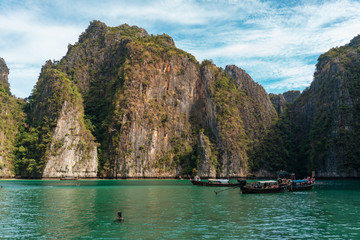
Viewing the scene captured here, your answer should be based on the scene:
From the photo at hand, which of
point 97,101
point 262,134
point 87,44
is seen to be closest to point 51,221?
point 97,101

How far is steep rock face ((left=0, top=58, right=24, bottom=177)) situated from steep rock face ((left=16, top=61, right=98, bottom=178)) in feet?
10.9

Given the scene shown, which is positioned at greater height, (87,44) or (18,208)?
(87,44)

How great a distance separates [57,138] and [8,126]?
72.3 feet

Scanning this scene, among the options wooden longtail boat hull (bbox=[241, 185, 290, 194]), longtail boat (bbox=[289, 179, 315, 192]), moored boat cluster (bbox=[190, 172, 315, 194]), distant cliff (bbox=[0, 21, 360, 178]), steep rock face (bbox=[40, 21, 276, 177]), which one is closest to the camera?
wooden longtail boat hull (bbox=[241, 185, 290, 194])

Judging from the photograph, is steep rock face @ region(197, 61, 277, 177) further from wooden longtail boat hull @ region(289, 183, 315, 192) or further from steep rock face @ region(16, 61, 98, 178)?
wooden longtail boat hull @ region(289, 183, 315, 192)

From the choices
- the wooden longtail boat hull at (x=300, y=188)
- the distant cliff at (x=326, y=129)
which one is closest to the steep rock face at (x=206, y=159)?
the distant cliff at (x=326, y=129)

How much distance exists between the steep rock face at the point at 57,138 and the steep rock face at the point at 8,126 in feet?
10.9

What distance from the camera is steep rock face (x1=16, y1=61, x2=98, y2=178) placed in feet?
395

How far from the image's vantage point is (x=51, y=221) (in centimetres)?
2922

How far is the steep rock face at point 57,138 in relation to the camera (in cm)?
12050

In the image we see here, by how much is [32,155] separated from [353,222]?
121400 mm

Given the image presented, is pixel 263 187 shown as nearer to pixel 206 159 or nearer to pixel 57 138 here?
pixel 206 159

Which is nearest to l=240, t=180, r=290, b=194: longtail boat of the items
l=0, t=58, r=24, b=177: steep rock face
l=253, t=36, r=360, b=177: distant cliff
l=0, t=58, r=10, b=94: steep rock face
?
l=253, t=36, r=360, b=177: distant cliff

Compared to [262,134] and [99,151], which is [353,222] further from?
[262,134]
